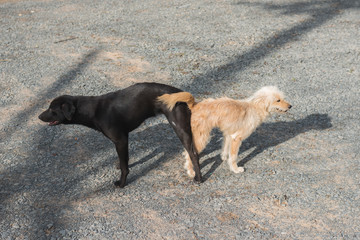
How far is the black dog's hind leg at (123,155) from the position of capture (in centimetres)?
554

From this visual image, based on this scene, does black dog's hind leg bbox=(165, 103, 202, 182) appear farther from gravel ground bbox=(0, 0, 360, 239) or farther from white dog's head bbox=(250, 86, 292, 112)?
white dog's head bbox=(250, 86, 292, 112)

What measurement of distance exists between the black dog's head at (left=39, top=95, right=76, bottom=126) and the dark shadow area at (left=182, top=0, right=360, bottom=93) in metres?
3.99

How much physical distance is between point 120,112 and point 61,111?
0.77 meters

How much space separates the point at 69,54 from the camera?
35.6 ft

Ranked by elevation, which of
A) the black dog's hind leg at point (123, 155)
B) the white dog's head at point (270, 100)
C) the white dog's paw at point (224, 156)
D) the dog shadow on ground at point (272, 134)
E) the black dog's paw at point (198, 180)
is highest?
the white dog's head at point (270, 100)

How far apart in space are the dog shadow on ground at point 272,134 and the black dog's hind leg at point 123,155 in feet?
4.19

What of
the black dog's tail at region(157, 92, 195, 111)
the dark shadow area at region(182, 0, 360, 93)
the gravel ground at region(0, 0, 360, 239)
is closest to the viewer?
the gravel ground at region(0, 0, 360, 239)

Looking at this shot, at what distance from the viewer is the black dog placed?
17.7ft

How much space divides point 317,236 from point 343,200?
35.3 inches

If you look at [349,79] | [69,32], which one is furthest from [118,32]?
[349,79]

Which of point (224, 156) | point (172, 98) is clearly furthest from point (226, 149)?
point (172, 98)

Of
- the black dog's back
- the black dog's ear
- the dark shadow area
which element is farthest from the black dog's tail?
the dark shadow area

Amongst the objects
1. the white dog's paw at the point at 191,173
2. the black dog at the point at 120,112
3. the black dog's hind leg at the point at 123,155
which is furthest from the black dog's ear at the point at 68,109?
the white dog's paw at the point at 191,173

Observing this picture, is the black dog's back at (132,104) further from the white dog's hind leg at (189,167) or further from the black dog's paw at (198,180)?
the black dog's paw at (198,180)
